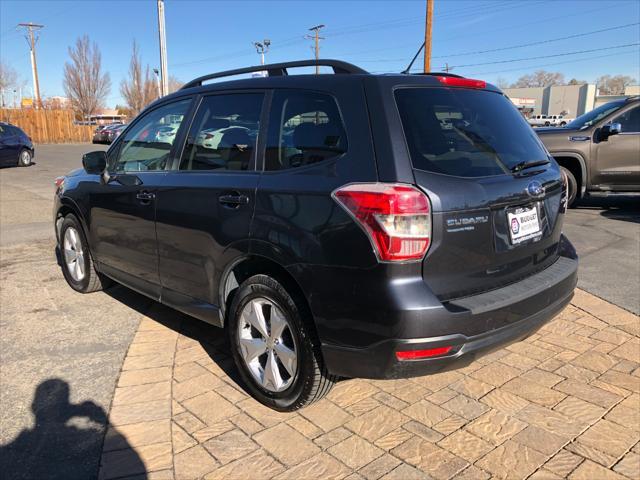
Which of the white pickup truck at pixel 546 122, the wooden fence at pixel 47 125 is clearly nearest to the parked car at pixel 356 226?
the white pickup truck at pixel 546 122

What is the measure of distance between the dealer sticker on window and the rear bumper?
0.25m

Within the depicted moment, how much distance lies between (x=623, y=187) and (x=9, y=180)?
15.2 meters

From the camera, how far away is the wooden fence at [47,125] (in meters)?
37.3

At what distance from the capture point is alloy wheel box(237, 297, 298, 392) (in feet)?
9.53

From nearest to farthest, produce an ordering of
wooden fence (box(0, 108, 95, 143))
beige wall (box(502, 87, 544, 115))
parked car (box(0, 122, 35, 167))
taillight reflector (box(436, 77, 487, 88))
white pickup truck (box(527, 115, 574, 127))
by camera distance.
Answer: taillight reflector (box(436, 77, 487, 88)) → parked car (box(0, 122, 35, 167)) → white pickup truck (box(527, 115, 574, 127)) → wooden fence (box(0, 108, 95, 143)) → beige wall (box(502, 87, 544, 115))

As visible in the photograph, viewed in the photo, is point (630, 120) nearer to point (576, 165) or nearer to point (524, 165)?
point (576, 165)

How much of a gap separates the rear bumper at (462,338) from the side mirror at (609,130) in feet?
22.1

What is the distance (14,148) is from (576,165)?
17646 millimetres

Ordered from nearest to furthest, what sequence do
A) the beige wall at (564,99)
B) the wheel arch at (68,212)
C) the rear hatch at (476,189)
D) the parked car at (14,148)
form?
the rear hatch at (476,189)
the wheel arch at (68,212)
the parked car at (14,148)
the beige wall at (564,99)

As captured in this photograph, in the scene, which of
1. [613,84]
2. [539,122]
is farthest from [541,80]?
[539,122]

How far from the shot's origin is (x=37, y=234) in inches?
310

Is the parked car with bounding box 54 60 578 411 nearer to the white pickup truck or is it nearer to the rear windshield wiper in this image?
the rear windshield wiper

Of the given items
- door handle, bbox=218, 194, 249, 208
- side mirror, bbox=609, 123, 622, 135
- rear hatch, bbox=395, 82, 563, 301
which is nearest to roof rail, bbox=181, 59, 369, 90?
rear hatch, bbox=395, 82, 563, 301

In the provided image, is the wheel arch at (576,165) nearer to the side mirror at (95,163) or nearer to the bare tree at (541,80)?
the side mirror at (95,163)
